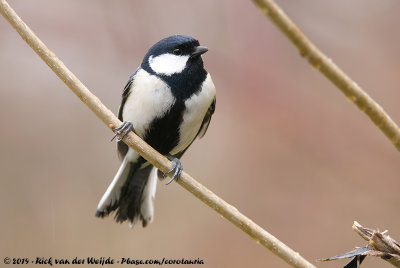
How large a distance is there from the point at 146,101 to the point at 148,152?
608 millimetres

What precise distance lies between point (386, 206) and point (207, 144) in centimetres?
139

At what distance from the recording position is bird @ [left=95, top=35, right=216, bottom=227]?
97.6 inches

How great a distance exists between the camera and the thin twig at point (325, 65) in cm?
97

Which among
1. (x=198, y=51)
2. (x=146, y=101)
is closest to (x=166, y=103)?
(x=146, y=101)

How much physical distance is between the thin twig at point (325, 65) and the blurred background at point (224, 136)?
182 centimetres

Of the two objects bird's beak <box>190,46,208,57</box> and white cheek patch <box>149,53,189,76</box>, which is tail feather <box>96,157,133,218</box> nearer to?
white cheek patch <box>149,53,189,76</box>

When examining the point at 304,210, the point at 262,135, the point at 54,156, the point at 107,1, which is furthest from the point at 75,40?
the point at 304,210

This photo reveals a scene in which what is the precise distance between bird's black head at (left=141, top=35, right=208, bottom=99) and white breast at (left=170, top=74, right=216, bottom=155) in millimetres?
46

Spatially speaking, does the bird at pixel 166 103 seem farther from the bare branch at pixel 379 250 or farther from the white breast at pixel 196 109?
the bare branch at pixel 379 250

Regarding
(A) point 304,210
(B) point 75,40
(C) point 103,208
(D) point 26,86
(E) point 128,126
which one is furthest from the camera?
(D) point 26,86

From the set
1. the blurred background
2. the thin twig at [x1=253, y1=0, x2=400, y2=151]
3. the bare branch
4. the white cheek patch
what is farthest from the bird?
the thin twig at [x1=253, y1=0, x2=400, y2=151]

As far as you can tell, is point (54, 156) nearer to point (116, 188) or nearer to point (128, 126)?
point (116, 188)

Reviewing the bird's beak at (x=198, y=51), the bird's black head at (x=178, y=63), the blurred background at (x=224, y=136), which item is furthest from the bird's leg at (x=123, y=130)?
the blurred background at (x=224, y=136)

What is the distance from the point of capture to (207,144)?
12.4ft
